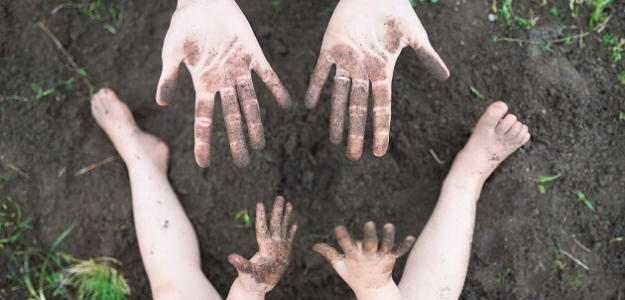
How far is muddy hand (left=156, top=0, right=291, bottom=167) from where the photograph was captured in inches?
68.8

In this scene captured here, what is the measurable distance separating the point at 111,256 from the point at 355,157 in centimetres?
119

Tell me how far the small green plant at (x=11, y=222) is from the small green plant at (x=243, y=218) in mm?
857

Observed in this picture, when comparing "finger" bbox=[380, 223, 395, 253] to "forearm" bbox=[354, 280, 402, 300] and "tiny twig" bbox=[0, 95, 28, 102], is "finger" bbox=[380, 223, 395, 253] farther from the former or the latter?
"tiny twig" bbox=[0, 95, 28, 102]

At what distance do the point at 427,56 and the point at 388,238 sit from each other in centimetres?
59

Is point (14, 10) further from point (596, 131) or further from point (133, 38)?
point (596, 131)

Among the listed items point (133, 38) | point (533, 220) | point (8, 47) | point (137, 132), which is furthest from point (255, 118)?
point (8, 47)

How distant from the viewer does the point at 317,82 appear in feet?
5.89

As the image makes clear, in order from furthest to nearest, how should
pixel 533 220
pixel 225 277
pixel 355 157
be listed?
pixel 225 277 → pixel 533 220 → pixel 355 157

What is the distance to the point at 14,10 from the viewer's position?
2.38 m

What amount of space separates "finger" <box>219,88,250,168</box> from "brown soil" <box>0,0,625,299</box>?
1.75ft

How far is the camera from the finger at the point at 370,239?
1.62 m

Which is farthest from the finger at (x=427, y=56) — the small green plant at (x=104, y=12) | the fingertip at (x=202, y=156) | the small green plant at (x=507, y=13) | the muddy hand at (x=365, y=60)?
the small green plant at (x=104, y=12)

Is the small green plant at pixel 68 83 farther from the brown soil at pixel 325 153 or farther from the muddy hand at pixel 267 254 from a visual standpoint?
the muddy hand at pixel 267 254

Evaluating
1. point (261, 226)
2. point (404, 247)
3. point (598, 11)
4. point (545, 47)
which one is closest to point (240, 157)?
point (261, 226)
